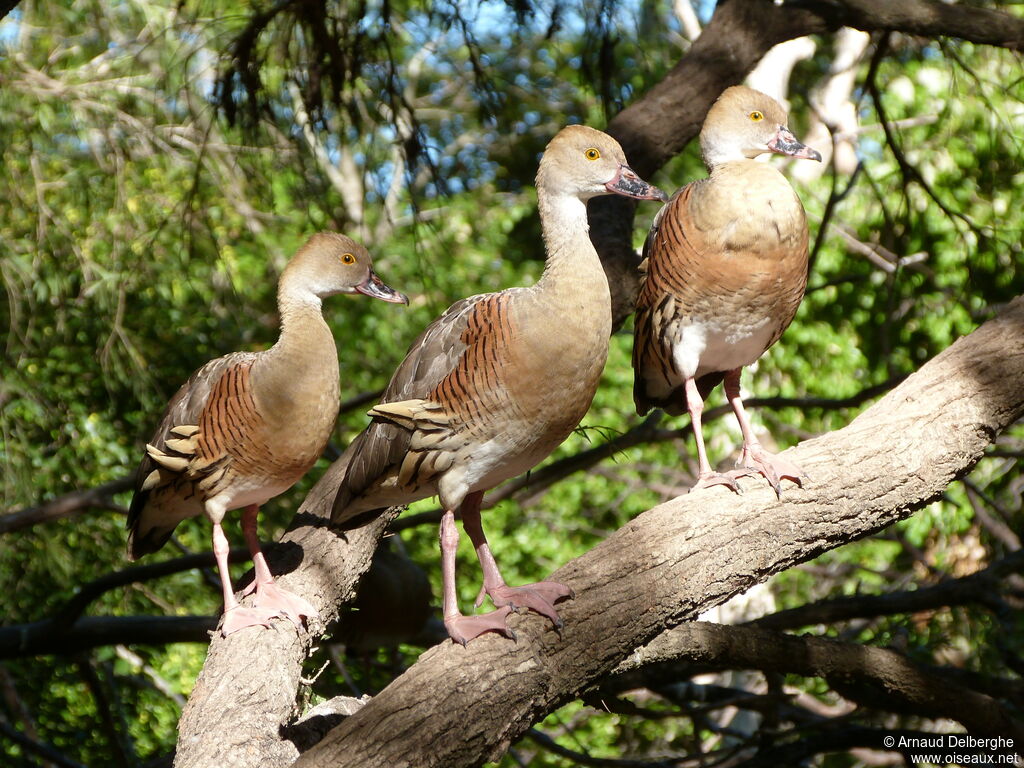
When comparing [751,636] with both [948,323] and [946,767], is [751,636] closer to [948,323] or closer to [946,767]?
[946,767]

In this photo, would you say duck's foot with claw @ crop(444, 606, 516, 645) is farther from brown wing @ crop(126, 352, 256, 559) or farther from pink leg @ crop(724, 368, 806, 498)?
brown wing @ crop(126, 352, 256, 559)

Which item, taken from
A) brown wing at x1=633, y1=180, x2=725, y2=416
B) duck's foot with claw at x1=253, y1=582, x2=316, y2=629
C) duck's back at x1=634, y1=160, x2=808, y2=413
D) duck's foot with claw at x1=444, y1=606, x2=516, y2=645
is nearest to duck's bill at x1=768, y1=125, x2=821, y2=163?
duck's back at x1=634, y1=160, x2=808, y2=413

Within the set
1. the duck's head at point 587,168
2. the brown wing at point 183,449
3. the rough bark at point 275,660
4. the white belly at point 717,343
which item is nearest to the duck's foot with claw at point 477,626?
the rough bark at point 275,660

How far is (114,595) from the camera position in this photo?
22.5 feet

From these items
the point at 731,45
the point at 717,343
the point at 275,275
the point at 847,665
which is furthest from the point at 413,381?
the point at 275,275

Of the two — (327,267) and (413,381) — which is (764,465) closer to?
(413,381)

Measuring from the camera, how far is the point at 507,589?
3432mm

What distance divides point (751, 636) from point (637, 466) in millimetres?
6759

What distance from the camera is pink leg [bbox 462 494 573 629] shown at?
3168 millimetres

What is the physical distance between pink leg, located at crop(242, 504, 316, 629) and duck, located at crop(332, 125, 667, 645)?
0.47 metres

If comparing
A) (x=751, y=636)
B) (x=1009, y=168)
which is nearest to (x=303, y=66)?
(x=751, y=636)

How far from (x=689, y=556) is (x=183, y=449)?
1.75 m

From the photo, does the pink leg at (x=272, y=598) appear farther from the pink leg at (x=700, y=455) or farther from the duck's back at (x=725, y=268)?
the duck's back at (x=725, y=268)

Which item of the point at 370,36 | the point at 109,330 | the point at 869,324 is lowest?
the point at 869,324
